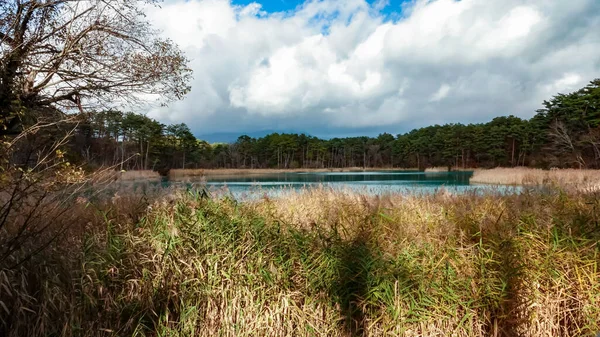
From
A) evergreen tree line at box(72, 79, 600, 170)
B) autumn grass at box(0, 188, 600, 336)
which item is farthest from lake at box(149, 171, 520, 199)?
evergreen tree line at box(72, 79, 600, 170)

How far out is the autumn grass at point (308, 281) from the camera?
9.03 feet

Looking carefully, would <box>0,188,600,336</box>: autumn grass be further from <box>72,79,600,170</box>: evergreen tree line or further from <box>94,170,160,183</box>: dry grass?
<box>72,79,600,170</box>: evergreen tree line

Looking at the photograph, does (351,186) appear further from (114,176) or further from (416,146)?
(416,146)

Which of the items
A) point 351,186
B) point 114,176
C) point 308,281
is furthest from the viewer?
point 351,186

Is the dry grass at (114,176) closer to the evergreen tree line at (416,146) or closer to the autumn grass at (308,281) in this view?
the autumn grass at (308,281)

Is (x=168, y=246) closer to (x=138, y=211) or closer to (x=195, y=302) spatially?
(x=195, y=302)

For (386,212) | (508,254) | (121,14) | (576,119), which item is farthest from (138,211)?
(576,119)

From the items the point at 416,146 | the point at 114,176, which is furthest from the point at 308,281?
the point at 416,146

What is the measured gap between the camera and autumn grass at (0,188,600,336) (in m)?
2.75

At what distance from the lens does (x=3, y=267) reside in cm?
264

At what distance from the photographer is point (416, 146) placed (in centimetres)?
7162

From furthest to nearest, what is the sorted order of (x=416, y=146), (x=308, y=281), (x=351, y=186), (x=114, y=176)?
(x=416, y=146), (x=351, y=186), (x=114, y=176), (x=308, y=281)

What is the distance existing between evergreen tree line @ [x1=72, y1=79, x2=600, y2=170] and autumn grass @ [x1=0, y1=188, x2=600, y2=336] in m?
20.9

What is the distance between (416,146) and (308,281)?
73.1 m
